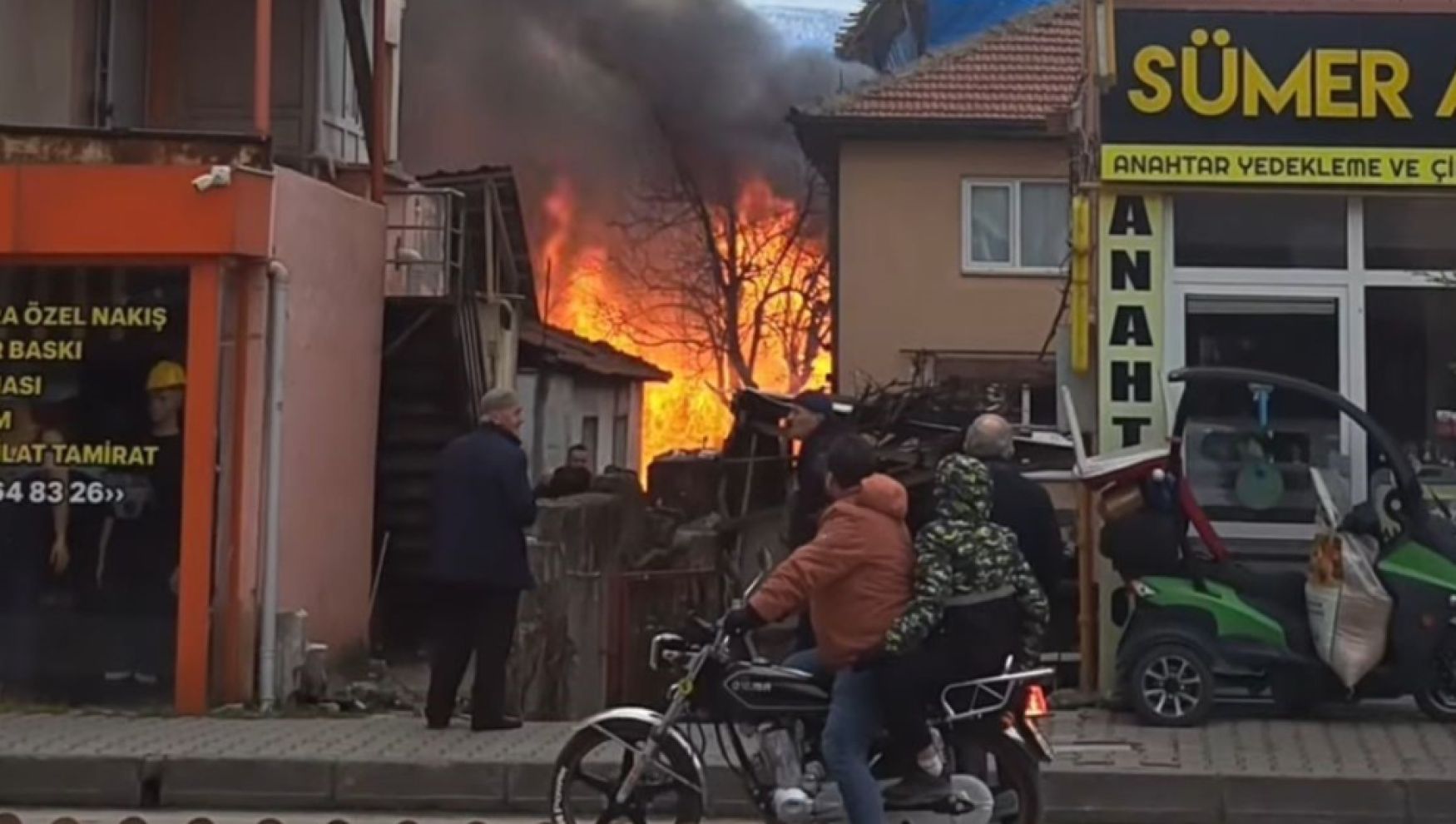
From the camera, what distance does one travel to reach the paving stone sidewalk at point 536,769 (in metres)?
9.46

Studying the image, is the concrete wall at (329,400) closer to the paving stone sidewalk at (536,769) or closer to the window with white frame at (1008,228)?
the paving stone sidewalk at (536,769)

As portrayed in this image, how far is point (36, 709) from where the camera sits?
12094mm

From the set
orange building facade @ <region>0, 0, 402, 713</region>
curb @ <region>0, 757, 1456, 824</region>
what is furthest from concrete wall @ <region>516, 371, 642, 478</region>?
curb @ <region>0, 757, 1456, 824</region>

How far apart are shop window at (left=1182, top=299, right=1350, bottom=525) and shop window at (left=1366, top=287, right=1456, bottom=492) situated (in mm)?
269

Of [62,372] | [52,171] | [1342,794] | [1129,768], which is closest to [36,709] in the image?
[62,372]

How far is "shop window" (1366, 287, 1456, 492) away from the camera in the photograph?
1221cm

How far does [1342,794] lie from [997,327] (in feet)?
60.5

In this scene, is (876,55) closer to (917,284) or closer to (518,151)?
(518,151)

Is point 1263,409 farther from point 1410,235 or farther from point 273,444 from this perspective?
point 273,444

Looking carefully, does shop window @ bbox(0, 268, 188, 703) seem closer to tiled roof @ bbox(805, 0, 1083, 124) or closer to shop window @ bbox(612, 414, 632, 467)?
tiled roof @ bbox(805, 0, 1083, 124)

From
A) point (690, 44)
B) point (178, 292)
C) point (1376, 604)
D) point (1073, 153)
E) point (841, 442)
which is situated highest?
point (690, 44)

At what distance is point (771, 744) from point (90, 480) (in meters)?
5.94

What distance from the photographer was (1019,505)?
31.2 ft

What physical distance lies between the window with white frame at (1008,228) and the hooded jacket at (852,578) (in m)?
20.3
